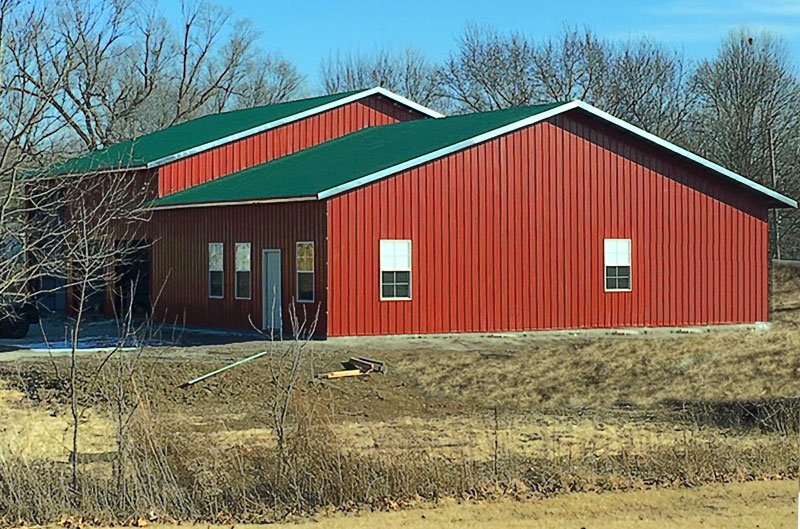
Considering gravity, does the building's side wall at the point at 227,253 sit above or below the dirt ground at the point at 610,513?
above

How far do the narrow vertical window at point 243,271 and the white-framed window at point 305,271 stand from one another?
232cm

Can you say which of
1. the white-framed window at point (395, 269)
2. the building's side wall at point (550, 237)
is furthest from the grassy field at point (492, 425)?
the white-framed window at point (395, 269)

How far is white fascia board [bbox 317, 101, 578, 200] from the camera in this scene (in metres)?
29.5

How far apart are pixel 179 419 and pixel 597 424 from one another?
19.8ft

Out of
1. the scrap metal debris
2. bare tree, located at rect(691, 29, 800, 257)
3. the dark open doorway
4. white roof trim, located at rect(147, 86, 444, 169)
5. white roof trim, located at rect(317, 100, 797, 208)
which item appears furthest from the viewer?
bare tree, located at rect(691, 29, 800, 257)

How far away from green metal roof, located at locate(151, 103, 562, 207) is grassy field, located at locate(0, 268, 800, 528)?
4208 millimetres

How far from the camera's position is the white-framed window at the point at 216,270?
33594 mm

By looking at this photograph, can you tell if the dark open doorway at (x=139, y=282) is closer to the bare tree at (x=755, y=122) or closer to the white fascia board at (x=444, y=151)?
the white fascia board at (x=444, y=151)

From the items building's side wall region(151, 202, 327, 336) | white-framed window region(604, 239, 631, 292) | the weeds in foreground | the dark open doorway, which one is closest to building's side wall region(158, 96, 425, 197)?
building's side wall region(151, 202, 327, 336)

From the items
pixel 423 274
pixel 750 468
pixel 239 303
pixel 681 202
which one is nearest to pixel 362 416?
pixel 750 468

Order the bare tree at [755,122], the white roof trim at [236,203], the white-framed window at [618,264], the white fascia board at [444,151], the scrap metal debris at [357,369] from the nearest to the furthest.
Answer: the scrap metal debris at [357,369]
the white fascia board at [444,151]
the white roof trim at [236,203]
the white-framed window at [618,264]
the bare tree at [755,122]

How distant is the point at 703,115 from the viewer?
70.2 m

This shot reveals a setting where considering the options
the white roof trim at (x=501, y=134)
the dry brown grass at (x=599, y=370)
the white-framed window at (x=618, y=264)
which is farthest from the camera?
the white-framed window at (x=618, y=264)

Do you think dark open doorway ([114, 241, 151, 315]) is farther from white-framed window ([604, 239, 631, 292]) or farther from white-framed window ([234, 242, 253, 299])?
white-framed window ([604, 239, 631, 292])
